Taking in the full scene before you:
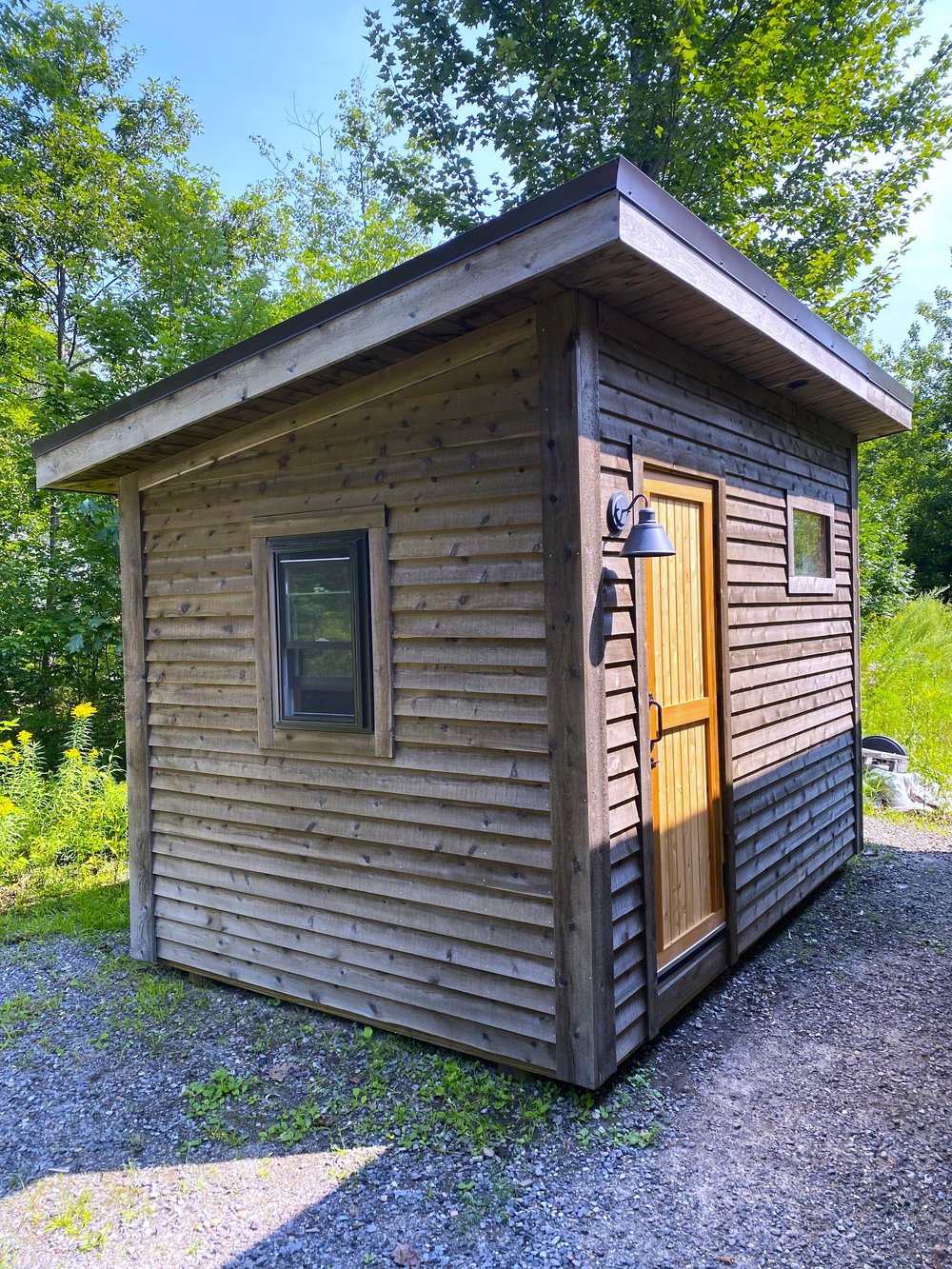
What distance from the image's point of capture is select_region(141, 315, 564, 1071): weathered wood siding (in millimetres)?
2734

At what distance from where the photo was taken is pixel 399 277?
2.56 metres

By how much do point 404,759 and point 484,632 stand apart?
0.64 m

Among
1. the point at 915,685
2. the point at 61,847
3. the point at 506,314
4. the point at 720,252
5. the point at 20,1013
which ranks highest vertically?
the point at 720,252

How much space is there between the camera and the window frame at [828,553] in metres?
4.32

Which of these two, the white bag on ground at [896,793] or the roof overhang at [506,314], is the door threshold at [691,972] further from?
the white bag on ground at [896,793]

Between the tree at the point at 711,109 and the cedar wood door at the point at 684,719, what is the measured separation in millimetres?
7050

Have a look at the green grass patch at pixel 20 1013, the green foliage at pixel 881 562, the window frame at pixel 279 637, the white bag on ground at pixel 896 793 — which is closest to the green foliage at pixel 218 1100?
the green grass patch at pixel 20 1013

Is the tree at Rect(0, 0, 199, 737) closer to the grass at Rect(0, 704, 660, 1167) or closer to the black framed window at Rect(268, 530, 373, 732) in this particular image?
the grass at Rect(0, 704, 660, 1167)

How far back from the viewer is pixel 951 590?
16344 mm

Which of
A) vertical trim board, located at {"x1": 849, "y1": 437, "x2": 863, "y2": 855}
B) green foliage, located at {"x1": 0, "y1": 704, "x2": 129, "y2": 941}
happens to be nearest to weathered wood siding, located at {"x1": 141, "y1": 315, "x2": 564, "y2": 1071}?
green foliage, located at {"x1": 0, "y1": 704, "x2": 129, "y2": 941}

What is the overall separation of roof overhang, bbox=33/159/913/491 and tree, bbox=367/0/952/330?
253 inches

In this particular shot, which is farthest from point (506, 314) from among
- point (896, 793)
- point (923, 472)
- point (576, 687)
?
point (923, 472)

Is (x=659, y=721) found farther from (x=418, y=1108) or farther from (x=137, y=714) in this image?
(x=137, y=714)

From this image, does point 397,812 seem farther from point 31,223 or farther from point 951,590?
point 951,590
